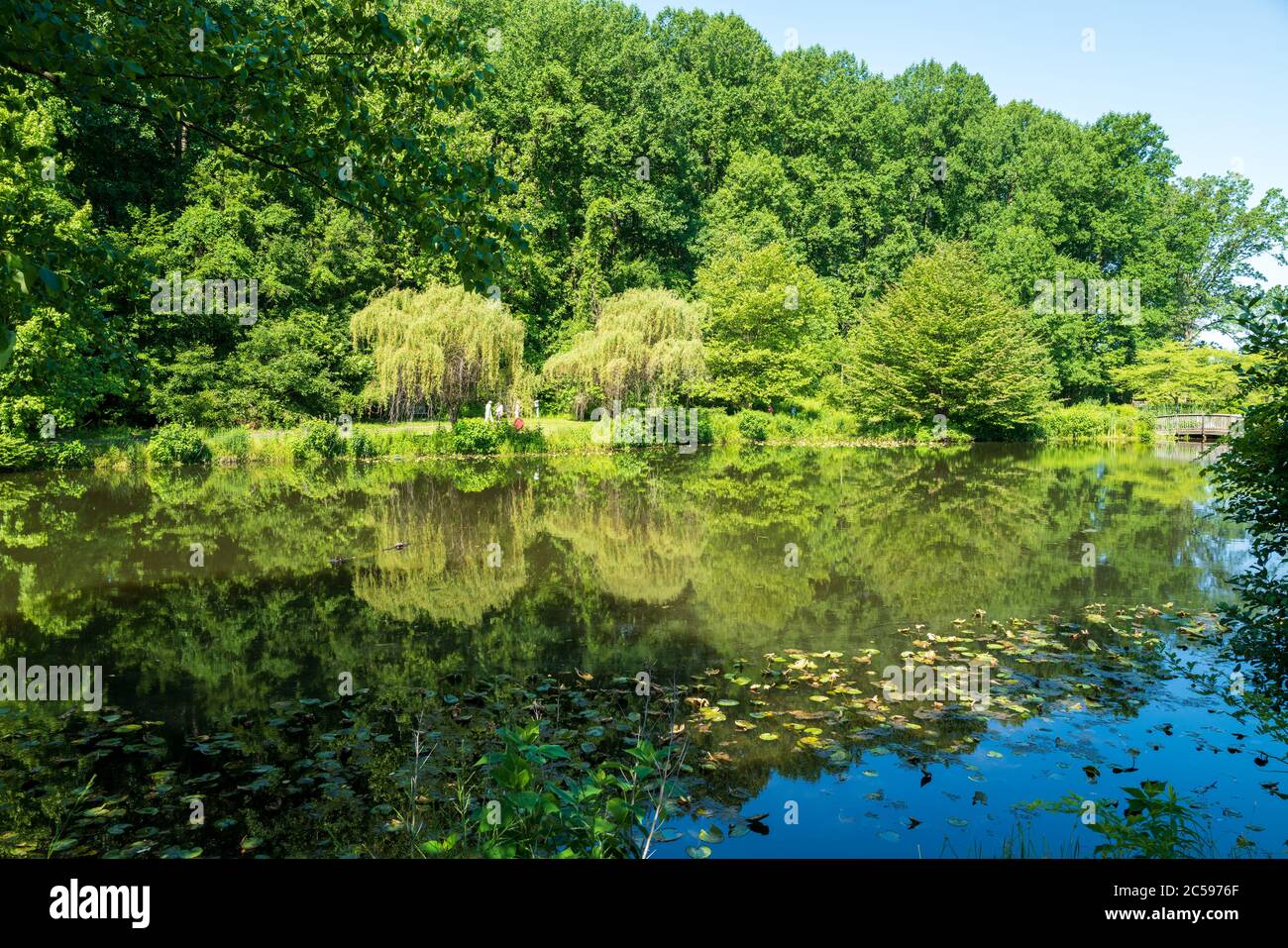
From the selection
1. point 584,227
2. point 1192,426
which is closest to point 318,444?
point 584,227

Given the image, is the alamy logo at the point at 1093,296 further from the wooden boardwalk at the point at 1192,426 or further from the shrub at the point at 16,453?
the shrub at the point at 16,453

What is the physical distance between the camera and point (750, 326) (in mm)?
42719

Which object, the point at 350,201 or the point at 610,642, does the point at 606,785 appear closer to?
the point at 610,642

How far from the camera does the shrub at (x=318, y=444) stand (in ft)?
98.6

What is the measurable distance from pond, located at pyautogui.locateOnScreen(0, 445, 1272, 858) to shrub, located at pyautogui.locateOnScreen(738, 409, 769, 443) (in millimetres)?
19008

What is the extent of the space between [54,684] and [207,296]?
1199 inches

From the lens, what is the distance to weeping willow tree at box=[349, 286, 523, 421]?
3033 cm

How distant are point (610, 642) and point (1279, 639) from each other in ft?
20.1

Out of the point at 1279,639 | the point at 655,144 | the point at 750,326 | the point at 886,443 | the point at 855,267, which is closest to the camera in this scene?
the point at 1279,639

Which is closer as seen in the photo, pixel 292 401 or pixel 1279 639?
pixel 1279 639

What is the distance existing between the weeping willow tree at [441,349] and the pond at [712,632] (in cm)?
1011
